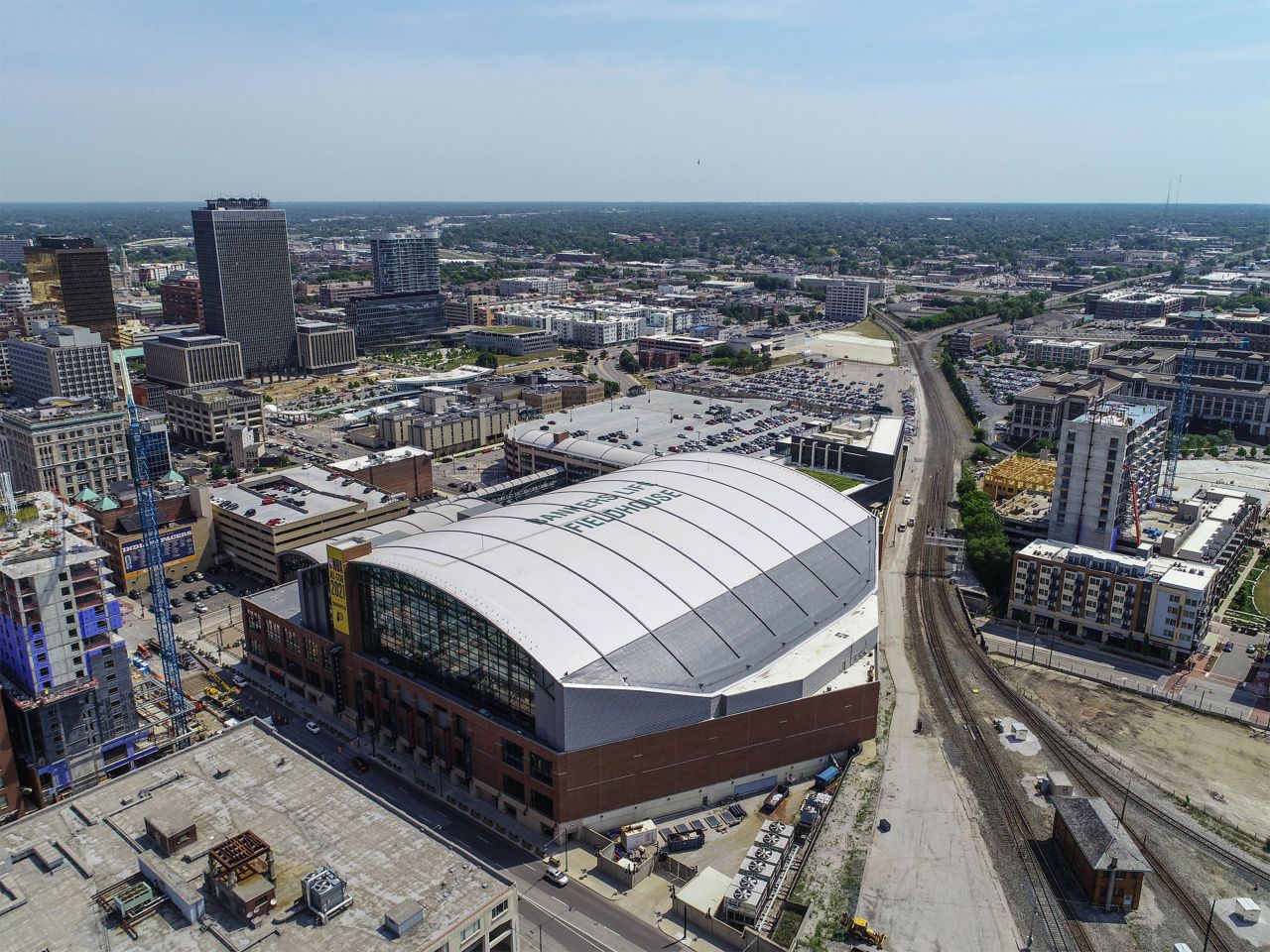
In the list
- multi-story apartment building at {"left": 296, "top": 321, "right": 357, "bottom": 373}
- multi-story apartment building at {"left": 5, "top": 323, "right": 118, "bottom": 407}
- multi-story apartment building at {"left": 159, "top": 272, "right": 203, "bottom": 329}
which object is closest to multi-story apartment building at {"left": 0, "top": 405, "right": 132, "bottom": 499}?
multi-story apartment building at {"left": 5, "top": 323, "right": 118, "bottom": 407}

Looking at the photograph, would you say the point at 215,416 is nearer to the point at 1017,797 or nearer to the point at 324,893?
the point at 324,893

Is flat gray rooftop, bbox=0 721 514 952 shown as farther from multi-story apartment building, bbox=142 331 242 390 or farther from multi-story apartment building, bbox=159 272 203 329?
multi-story apartment building, bbox=159 272 203 329

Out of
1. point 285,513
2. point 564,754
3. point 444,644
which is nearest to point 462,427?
point 285,513

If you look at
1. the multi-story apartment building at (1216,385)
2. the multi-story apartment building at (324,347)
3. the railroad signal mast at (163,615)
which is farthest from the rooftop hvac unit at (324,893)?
the multi-story apartment building at (324,347)

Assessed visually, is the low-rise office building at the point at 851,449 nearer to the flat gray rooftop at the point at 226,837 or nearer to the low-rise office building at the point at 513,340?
the flat gray rooftop at the point at 226,837

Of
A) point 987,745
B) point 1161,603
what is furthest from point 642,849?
point 1161,603

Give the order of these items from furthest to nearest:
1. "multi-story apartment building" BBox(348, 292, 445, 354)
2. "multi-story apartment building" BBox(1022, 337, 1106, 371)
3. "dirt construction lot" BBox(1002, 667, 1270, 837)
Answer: "multi-story apartment building" BBox(348, 292, 445, 354)
"multi-story apartment building" BBox(1022, 337, 1106, 371)
"dirt construction lot" BBox(1002, 667, 1270, 837)
